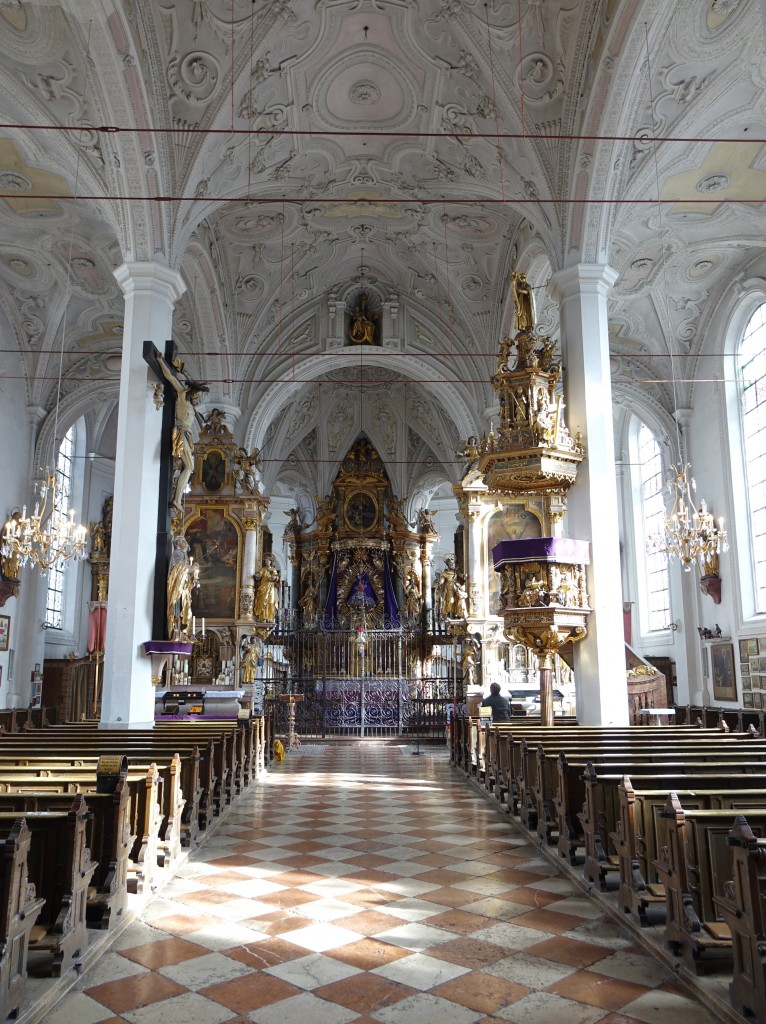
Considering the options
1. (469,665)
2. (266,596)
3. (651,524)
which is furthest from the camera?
(651,524)

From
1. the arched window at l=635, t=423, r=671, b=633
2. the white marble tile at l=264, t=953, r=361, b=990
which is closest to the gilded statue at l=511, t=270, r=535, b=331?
the white marble tile at l=264, t=953, r=361, b=990

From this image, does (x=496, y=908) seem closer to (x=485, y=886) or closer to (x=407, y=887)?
(x=485, y=886)

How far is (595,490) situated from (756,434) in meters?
6.37

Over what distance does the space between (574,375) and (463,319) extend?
7.42m

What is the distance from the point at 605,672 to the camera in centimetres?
1073

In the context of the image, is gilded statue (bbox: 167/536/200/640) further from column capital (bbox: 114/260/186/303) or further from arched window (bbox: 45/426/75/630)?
→ arched window (bbox: 45/426/75/630)

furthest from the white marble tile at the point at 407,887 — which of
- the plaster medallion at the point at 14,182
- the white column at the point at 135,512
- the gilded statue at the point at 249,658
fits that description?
the gilded statue at the point at 249,658

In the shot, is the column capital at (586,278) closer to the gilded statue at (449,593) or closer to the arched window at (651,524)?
the gilded statue at (449,593)

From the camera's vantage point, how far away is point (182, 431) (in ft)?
39.7

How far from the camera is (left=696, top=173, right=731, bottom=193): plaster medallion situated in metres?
13.5

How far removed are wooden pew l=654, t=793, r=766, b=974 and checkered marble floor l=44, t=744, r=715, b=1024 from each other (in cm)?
21

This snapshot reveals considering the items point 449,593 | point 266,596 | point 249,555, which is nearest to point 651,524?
point 449,593

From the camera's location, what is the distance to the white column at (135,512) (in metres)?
10.6

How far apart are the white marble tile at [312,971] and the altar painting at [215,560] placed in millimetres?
15153
